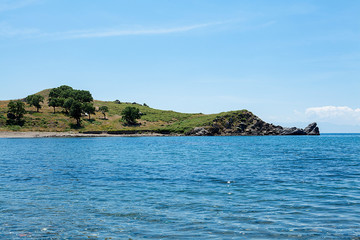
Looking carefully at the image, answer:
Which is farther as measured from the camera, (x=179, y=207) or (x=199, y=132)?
(x=199, y=132)

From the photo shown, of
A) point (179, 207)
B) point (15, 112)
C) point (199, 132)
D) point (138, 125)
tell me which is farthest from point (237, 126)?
point (179, 207)

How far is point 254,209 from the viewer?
16703 mm

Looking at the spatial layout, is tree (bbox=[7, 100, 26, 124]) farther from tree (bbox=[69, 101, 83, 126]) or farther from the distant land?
tree (bbox=[69, 101, 83, 126])

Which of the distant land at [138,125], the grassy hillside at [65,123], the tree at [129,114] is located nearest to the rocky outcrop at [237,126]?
the distant land at [138,125]

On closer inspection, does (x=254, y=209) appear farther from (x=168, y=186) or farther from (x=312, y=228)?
(x=168, y=186)

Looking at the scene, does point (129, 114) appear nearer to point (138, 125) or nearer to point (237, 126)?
point (138, 125)

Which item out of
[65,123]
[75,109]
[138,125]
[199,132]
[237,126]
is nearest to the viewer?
[75,109]

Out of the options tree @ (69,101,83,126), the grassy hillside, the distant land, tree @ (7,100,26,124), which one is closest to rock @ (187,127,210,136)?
the distant land

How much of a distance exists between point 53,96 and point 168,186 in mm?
194935

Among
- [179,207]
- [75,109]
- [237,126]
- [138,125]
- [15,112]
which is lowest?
[179,207]

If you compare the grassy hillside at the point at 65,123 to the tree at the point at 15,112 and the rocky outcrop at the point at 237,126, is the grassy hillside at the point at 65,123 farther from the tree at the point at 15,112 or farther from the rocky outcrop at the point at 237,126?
the rocky outcrop at the point at 237,126

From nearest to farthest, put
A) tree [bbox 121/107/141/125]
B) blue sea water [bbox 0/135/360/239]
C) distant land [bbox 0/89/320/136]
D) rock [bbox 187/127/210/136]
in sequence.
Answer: blue sea water [bbox 0/135/360/239] < distant land [bbox 0/89/320/136] < rock [bbox 187/127/210/136] < tree [bbox 121/107/141/125]

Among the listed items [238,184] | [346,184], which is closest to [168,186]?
[238,184]

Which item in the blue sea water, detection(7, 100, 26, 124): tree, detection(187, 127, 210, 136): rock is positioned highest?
detection(7, 100, 26, 124): tree
